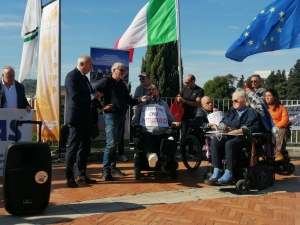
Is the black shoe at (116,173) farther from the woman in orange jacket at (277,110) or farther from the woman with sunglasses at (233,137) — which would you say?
the woman in orange jacket at (277,110)

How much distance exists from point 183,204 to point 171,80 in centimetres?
1917

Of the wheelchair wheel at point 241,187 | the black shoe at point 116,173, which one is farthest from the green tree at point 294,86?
the wheelchair wheel at point 241,187

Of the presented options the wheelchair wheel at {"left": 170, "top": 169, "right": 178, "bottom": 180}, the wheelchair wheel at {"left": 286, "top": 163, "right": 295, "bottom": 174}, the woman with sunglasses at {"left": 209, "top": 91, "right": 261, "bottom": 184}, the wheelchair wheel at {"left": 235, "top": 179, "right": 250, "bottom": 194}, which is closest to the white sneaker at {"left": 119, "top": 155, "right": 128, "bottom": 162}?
the wheelchair wheel at {"left": 170, "top": 169, "right": 178, "bottom": 180}

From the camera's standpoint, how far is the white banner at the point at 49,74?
782 centimetres

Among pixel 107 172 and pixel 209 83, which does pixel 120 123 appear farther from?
pixel 209 83

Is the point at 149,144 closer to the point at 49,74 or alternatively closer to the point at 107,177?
the point at 107,177

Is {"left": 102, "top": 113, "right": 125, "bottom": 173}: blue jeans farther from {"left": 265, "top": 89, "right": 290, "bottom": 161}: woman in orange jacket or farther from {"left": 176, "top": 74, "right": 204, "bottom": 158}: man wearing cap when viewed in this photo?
{"left": 265, "top": 89, "right": 290, "bottom": 161}: woman in orange jacket

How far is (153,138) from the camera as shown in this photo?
6.23 metres

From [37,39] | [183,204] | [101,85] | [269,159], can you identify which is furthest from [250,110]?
[37,39]

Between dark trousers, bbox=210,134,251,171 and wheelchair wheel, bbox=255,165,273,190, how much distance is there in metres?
0.47

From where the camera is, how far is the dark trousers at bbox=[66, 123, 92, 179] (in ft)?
18.3

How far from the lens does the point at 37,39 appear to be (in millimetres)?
8398

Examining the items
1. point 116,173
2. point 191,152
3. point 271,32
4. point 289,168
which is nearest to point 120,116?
point 116,173

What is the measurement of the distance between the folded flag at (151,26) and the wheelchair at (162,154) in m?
3.66
